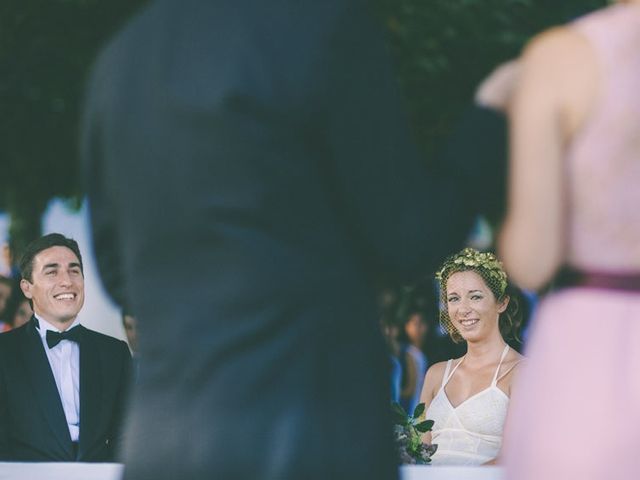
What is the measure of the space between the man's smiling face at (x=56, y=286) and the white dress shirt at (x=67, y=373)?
0.10 meters

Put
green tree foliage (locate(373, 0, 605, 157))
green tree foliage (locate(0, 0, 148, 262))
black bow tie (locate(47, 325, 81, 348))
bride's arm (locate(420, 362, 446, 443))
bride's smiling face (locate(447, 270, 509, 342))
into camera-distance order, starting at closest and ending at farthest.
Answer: black bow tie (locate(47, 325, 81, 348))
bride's smiling face (locate(447, 270, 509, 342))
bride's arm (locate(420, 362, 446, 443))
green tree foliage (locate(373, 0, 605, 157))
green tree foliage (locate(0, 0, 148, 262))

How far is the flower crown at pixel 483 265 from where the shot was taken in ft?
19.8

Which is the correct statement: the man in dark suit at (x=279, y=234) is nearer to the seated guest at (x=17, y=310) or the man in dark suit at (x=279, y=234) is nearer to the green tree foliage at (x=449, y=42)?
the seated guest at (x=17, y=310)

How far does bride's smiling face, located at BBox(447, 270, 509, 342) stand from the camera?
19.6 ft

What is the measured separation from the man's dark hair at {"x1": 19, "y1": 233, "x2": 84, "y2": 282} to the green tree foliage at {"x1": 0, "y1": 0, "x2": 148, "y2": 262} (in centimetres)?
483

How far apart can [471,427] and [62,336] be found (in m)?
1.87

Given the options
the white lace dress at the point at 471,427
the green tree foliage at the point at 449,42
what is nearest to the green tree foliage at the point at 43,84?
the green tree foliage at the point at 449,42

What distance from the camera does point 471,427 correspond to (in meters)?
5.65

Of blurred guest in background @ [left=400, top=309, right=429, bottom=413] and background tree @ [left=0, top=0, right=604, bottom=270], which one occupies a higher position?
background tree @ [left=0, top=0, right=604, bottom=270]

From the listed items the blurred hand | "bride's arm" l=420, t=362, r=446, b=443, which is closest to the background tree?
"bride's arm" l=420, t=362, r=446, b=443

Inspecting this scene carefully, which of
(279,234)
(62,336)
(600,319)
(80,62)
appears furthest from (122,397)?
(80,62)

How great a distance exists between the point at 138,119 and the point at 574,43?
74 cm

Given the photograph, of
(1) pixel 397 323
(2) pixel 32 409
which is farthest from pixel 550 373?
(1) pixel 397 323

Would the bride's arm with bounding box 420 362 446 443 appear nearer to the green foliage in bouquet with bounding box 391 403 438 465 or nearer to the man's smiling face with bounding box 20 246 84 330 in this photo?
the green foliage in bouquet with bounding box 391 403 438 465
